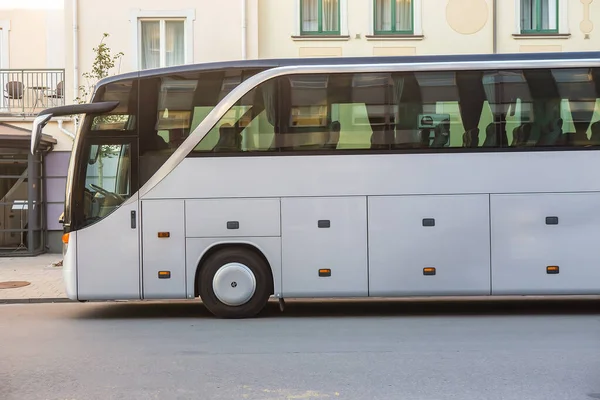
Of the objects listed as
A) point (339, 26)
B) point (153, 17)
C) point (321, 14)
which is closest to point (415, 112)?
point (339, 26)

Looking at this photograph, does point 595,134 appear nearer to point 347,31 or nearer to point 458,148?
point 458,148

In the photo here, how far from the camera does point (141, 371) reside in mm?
6934

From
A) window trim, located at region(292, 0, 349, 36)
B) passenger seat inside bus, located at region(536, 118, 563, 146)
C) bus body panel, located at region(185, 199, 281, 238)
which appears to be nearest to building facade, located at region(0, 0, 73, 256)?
window trim, located at region(292, 0, 349, 36)

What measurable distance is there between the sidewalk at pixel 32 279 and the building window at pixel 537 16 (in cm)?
1411

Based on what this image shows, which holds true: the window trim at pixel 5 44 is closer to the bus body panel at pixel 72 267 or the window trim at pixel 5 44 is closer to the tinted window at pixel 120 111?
the tinted window at pixel 120 111

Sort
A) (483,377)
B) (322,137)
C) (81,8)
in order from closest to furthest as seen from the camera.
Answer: (483,377) → (322,137) → (81,8)

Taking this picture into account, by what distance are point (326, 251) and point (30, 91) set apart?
12961 millimetres

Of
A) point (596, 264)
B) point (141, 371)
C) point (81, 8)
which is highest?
point (81, 8)

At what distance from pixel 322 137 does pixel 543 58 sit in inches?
138

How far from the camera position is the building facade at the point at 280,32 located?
19000 mm

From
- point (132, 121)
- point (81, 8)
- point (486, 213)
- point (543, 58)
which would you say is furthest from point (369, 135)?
point (81, 8)

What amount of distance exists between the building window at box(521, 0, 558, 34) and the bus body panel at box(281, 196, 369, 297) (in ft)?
38.6

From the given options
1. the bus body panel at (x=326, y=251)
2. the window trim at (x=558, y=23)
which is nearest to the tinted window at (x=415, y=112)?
the bus body panel at (x=326, y=251)

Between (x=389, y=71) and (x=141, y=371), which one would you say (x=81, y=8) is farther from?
(x=141, y=371)
